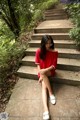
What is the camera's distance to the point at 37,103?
3615mm

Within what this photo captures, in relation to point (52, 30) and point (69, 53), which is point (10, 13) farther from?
point (69, 53)

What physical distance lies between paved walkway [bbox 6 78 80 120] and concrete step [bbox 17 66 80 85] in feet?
0.42

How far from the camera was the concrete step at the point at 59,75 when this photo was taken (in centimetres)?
396

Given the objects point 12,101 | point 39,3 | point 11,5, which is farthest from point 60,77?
point 39,3

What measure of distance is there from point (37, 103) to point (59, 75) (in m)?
0.99

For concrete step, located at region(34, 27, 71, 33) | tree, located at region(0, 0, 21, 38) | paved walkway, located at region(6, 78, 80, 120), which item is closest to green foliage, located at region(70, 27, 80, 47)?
concrete step, located at region(34, 27, 71, 33)

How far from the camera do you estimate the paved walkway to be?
10.8ft

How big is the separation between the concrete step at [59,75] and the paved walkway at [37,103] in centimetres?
13

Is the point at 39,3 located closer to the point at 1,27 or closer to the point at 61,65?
the point at 1,27

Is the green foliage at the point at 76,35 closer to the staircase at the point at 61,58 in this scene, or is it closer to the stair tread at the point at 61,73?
the staircase at the point at 61,58

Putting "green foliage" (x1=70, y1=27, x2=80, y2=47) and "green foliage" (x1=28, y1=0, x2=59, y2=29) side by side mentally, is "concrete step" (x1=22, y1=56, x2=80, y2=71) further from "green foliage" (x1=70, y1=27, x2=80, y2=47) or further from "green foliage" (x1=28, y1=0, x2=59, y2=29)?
"green foliage" (x1=28, y1=0, x2=59, y2=29)

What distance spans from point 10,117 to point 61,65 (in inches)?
75.0

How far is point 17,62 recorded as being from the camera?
16.0ft

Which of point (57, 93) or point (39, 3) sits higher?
point (39, 3)
